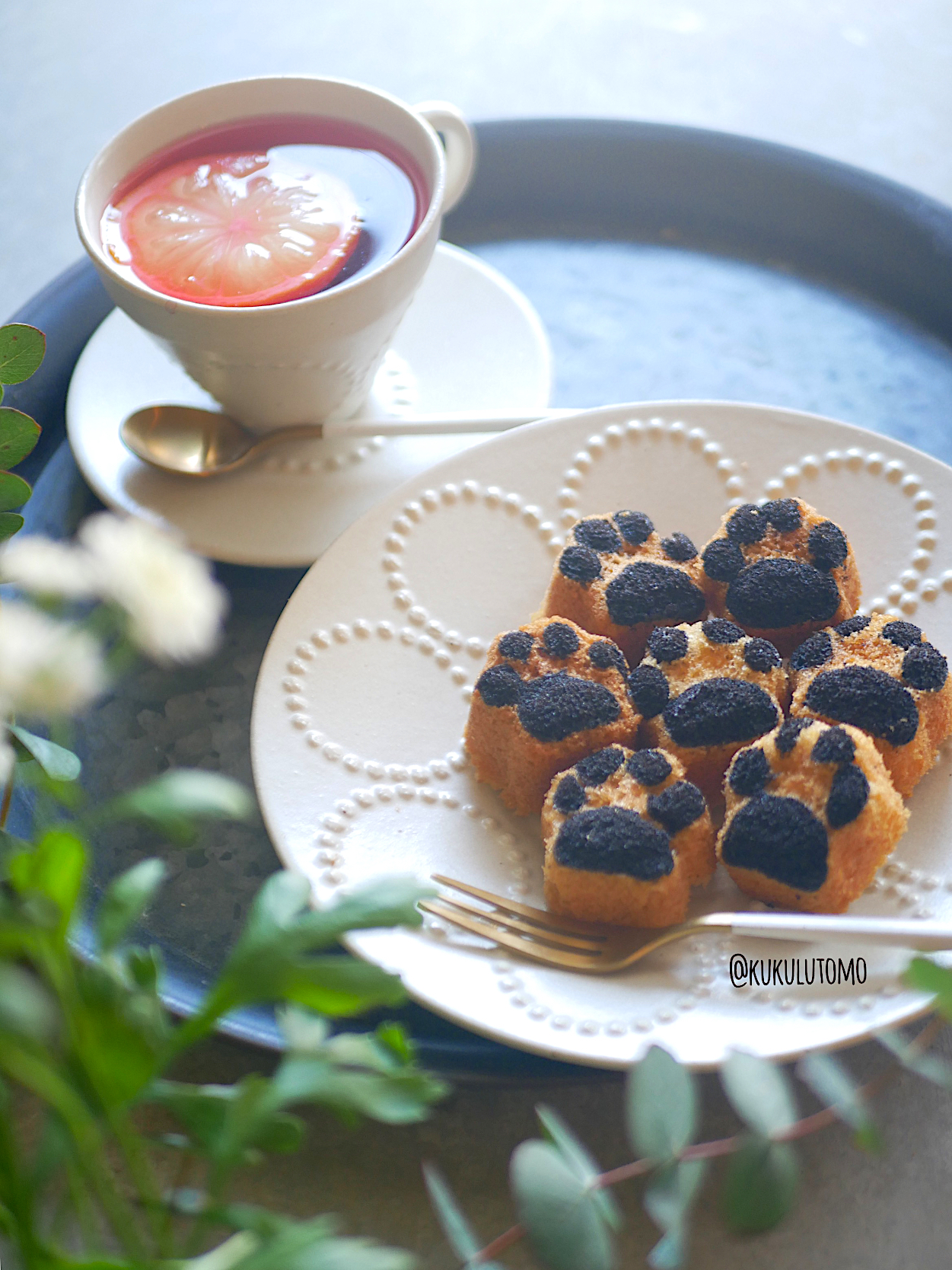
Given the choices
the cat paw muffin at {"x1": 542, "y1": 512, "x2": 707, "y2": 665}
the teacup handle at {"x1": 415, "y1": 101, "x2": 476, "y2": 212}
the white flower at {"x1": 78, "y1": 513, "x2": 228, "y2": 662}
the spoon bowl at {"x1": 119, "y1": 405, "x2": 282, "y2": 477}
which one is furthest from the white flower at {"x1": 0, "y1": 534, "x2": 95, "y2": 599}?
the teacup handle at {"x1": 415, "y1": 101, "x2": 476, "y2": 212}

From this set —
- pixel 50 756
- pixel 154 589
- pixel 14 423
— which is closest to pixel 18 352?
pixel 14 423

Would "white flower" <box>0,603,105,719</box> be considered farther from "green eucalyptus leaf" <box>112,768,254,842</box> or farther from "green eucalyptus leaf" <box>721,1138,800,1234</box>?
"green eucalyptus leaf" <box>721,1138,800,1234</box>

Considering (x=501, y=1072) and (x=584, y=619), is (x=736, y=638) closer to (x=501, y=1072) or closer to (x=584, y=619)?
(x=584, y=619)

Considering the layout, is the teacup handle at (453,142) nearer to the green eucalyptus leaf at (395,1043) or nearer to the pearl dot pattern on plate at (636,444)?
the pearl dot pattern on plate at (636,444)

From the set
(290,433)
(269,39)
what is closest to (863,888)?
(290,433)

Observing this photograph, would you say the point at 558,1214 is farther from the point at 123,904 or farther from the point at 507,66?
the point at 507,66

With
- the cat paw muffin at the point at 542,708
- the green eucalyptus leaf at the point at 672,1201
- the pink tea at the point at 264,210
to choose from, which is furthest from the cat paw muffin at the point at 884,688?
the pink tea at the point at 264,210

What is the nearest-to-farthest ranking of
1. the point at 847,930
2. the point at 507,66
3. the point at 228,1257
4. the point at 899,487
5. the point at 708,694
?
1. the point at 228,1257
2. the point at 847,930
3. the point at 708,694
4. the point at 899,487
5. the point at 507,66
